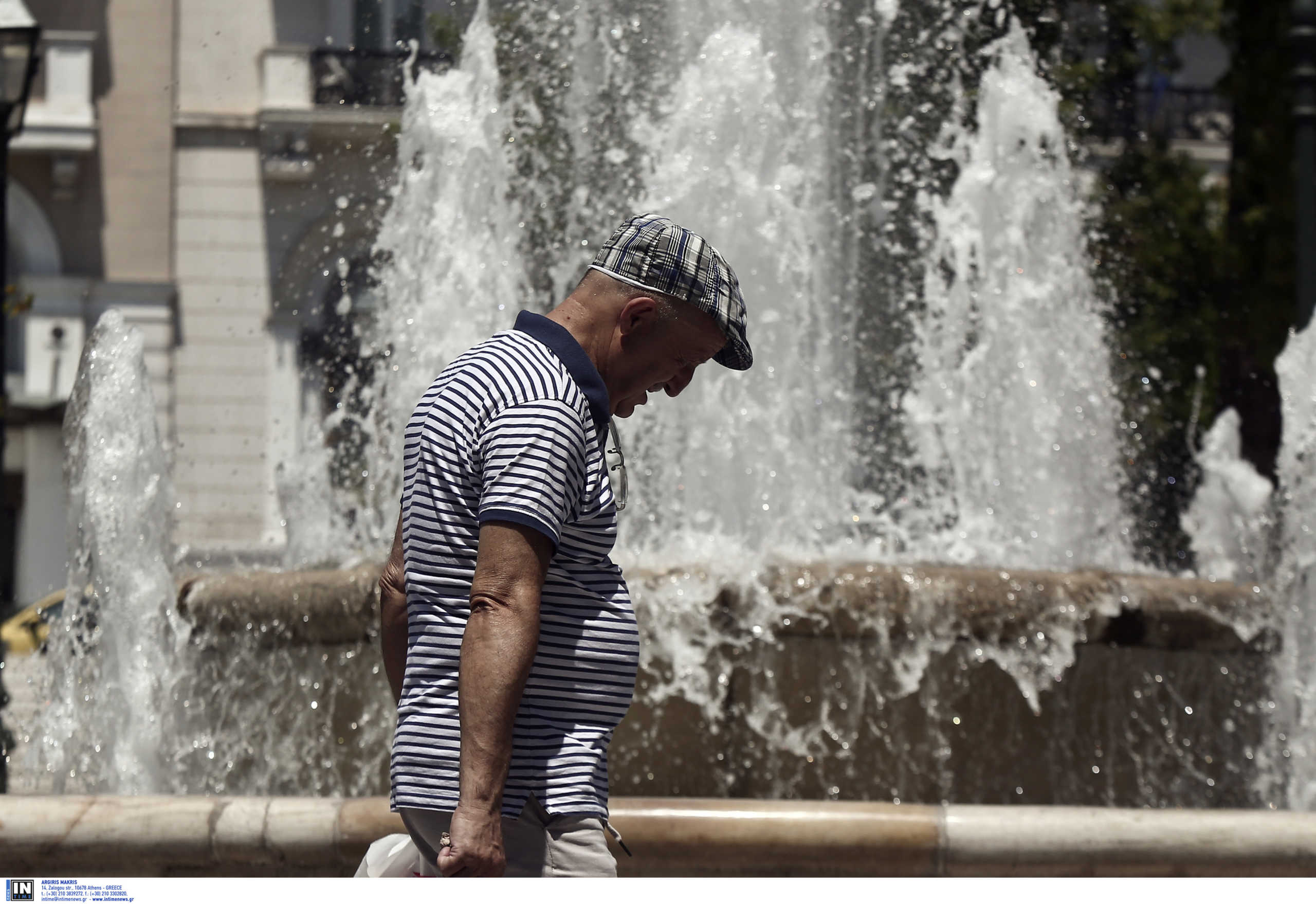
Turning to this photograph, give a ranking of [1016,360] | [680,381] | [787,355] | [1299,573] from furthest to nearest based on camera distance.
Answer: [1016,360]
[787,355]
[1299,573]
[680,381]

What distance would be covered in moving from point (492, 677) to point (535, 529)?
16cm

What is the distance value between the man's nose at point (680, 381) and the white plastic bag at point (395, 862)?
1.96 ft

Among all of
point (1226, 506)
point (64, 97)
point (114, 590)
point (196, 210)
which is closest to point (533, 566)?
point (114, 590)

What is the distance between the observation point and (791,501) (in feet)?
18.7

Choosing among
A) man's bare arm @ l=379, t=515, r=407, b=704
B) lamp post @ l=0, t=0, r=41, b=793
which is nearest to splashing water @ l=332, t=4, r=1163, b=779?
lamp post @ l=0, t=0, r=41, b=793

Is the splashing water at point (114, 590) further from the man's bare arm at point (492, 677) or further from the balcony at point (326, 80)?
Result: the balcony at point (326, 80)

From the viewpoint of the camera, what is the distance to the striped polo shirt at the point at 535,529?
169 centimetres

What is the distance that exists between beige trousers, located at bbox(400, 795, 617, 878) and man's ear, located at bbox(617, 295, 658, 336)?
53 cm

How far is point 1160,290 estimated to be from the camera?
12.1m

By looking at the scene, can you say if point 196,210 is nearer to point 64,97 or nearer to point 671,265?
point 64,97

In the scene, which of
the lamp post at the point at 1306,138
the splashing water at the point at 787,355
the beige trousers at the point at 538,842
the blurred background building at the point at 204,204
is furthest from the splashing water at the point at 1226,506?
the blurred background building at the point at 204,204

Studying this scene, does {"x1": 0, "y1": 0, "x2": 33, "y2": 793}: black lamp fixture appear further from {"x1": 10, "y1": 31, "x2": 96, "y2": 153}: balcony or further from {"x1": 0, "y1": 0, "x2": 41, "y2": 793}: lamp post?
{"x1": 10, "y1": 31, "x2": 96, "y2": 153}: balcony

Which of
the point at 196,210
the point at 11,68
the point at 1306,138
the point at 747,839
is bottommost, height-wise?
the point at 747,839

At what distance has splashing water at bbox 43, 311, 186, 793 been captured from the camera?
4.30m
